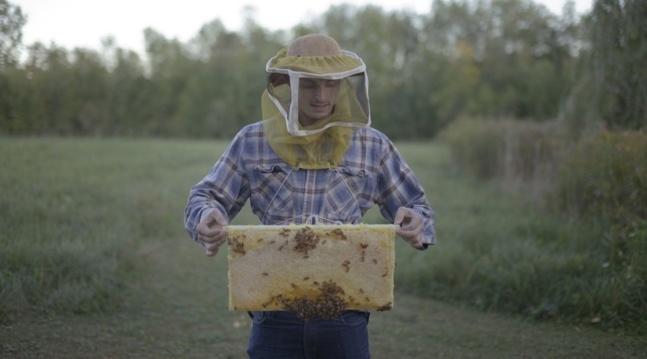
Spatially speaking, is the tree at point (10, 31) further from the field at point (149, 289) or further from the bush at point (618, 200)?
the bush at point (618, 200)

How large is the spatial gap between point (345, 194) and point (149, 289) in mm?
3930

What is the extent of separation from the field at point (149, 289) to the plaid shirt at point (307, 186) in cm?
225

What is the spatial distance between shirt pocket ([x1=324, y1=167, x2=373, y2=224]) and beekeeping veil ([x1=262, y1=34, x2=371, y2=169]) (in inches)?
2.8

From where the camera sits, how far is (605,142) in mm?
6543

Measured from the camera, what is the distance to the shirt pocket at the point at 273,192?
2664 millimetres

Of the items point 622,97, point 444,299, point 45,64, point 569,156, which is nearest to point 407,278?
point 444,299

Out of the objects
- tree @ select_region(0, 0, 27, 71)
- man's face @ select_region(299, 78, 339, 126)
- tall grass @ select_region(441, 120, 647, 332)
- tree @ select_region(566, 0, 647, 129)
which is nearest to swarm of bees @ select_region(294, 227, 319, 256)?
man's face @ select_region(299, 78, 339, 126)

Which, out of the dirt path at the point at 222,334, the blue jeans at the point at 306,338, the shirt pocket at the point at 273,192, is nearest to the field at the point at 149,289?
the dirt path at the point at 222,334

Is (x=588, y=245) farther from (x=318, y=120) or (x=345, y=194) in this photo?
(x=318, y=120)

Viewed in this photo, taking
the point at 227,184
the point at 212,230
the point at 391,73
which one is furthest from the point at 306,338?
the point at 391,73

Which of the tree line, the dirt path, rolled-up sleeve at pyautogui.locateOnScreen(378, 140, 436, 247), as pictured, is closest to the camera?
rolled-up sleeve at pyautogui.locateOnScreen(378, 140, 436, 247)

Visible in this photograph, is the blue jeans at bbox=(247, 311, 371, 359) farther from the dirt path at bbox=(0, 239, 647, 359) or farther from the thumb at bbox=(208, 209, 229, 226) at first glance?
the dirt path at bbox=(0, 239, 647, 359)

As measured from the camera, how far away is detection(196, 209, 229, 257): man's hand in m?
2.40

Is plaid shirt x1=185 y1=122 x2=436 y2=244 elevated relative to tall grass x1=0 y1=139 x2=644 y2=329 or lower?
elevated
